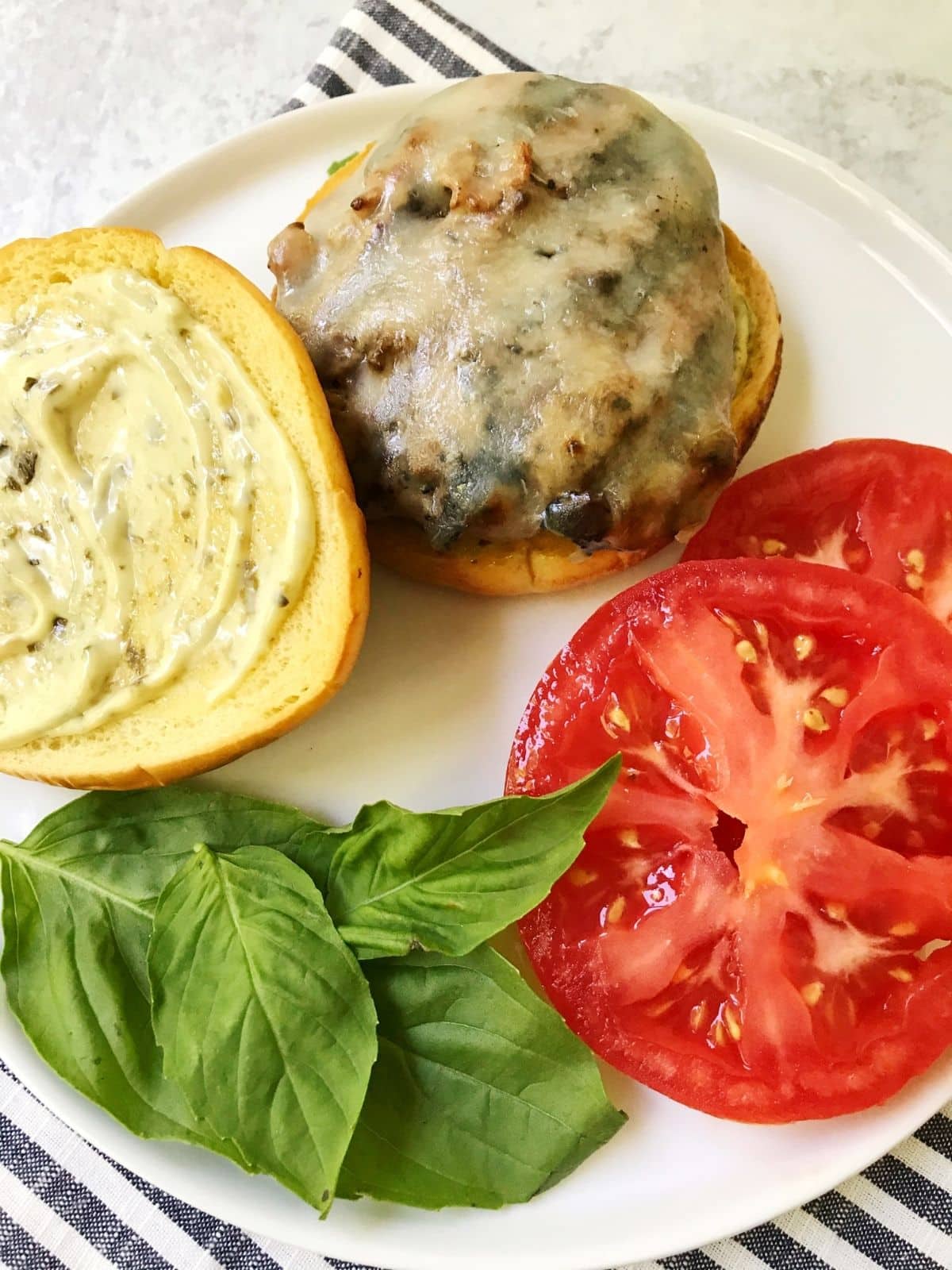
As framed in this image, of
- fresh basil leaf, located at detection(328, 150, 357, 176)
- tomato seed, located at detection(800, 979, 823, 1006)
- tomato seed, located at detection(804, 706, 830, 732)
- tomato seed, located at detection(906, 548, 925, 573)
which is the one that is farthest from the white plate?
tomato seed, located at detection(804, 706, 830, 732)

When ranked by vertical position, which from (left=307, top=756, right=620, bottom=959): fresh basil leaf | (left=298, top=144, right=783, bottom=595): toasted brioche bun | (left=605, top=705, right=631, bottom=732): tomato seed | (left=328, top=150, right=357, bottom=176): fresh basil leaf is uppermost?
(left=328, top=150, right=357, bottom=176): fresh basil leaf

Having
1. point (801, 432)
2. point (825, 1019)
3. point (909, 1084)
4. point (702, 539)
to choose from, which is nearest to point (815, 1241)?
point (909, 1084)

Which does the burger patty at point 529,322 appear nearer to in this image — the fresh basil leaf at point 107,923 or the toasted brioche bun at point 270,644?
the toasted brioche bun at point 270,644

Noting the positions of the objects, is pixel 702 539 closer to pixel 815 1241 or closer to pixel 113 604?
pixel 113 604

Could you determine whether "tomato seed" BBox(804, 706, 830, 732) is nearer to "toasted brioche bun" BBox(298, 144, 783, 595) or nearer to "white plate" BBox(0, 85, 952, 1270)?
"toasted brioche bun" BBox(298, 144, 783, 595)

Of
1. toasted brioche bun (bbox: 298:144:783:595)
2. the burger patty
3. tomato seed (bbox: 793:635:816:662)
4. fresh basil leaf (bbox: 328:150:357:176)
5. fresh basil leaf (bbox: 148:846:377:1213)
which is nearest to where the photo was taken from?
fresh basil leaf (bbox: 148:846:377:1213)

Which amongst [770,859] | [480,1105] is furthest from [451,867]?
[770,859]
